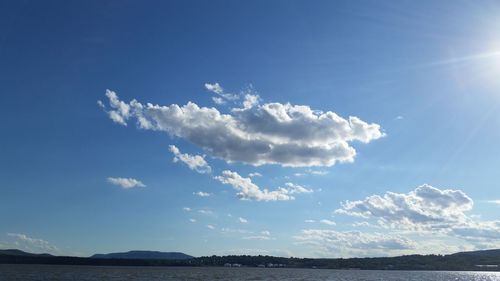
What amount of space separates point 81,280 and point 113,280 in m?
9.93

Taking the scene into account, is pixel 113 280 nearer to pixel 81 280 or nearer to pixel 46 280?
pixel 81 280

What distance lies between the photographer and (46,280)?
157 meters

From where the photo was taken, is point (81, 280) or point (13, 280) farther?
point (81, 280)

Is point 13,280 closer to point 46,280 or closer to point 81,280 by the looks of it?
point 46,280

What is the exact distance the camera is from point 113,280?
16300cm

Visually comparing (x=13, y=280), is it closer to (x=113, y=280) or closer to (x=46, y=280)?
(x=46, y=280)

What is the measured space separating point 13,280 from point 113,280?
29.3m

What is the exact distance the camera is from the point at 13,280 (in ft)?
488

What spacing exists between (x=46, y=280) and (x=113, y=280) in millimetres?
19938

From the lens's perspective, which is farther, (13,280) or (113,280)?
(113,280)

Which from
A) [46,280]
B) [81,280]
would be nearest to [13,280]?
[46,280]

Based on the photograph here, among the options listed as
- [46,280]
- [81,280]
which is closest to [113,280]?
[81,280]

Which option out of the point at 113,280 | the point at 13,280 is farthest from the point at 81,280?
the point at 13,280
